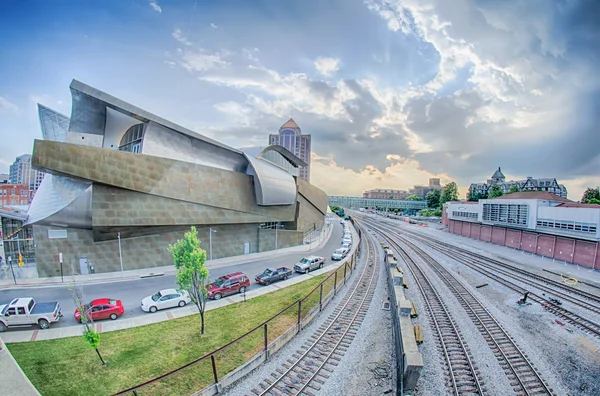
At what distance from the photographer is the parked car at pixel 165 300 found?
1675 cm

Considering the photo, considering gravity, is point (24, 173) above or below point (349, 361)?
above

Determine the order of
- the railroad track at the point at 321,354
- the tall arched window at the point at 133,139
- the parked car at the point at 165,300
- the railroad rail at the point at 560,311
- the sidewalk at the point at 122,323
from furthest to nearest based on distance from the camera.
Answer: the tall arched window at the point at 133,139, the parked car at the point at 165,300, the railroad rail at the point at 560,311, the sidewalk at the point at 122,323, the railroad track at the point at 321,354

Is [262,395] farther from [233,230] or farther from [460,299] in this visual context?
[233,230]

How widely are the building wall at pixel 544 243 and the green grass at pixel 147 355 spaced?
117 ft

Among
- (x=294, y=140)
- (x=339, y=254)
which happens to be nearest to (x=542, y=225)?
(x=339, y=254)

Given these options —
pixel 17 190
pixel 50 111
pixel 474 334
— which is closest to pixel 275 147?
pixel 50 111

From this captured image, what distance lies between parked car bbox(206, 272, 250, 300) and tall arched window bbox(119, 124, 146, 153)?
644 inches

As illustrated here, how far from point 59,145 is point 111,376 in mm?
17877

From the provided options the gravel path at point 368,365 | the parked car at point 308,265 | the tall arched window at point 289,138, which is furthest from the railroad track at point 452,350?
the tall arched window at point 289,138

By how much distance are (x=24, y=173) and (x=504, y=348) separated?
159m

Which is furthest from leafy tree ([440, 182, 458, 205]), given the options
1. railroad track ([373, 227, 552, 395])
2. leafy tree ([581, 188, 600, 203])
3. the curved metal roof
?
railroad track ([373, 227, 552, 395])

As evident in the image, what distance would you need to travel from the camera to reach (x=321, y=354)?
12594mm

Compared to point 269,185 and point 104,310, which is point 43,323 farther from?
point 269,185

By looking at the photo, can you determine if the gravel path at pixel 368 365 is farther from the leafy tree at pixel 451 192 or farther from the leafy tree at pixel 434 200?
the leafy tree at pixel 434 200
